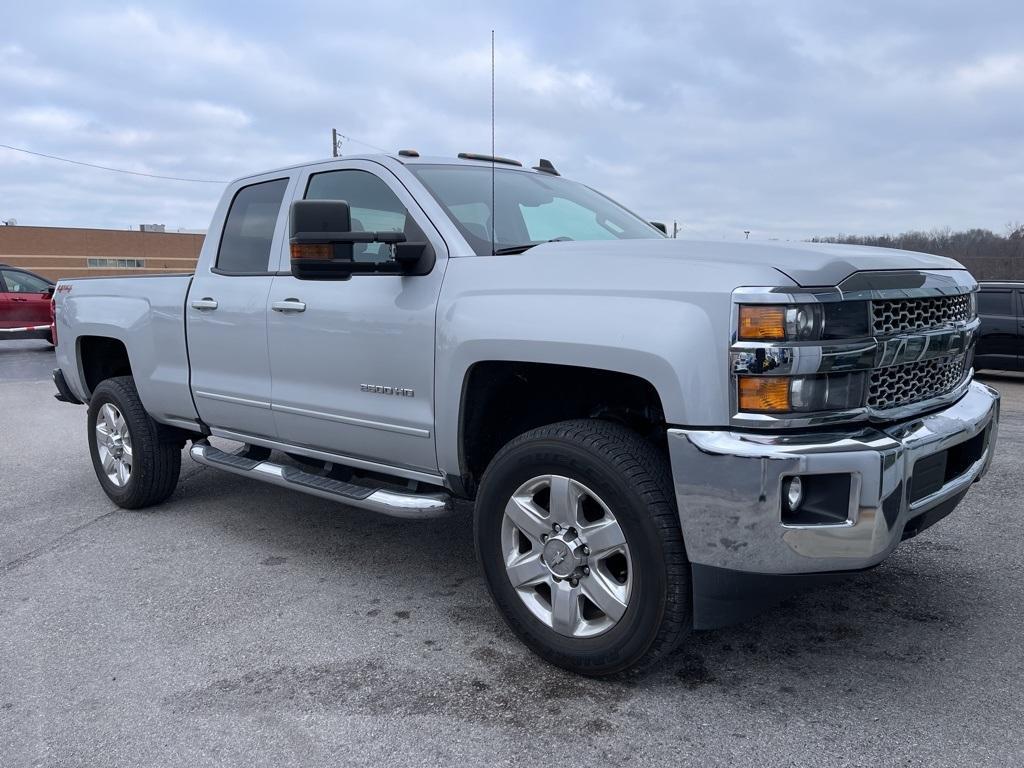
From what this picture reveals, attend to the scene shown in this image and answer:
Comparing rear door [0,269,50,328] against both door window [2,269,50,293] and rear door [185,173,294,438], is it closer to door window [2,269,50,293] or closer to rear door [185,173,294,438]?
door window [2,269,50,293]

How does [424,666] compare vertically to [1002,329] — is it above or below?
below

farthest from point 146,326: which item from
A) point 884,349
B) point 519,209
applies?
point 884,349

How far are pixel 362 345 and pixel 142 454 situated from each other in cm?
228

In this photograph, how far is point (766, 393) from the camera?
2562 mm

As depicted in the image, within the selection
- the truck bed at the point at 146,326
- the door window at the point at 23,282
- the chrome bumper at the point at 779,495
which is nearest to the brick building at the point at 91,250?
the door window at the point at 23,282

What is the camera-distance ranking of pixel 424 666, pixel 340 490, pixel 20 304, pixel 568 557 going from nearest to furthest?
pixel 568 557 < pixel 424 666 < pixel 340 490 < pixel 20 304

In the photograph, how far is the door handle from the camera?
13.2 feet

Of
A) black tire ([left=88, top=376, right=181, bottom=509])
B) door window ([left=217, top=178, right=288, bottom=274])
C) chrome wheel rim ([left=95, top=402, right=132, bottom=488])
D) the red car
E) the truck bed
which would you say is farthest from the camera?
the red car

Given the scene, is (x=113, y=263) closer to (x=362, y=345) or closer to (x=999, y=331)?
(x=999, y=331)

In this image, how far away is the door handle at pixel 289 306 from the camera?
13.2 feet

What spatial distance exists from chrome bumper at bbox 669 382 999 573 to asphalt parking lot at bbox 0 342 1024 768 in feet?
1.85

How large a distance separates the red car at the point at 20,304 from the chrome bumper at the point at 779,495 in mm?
16762

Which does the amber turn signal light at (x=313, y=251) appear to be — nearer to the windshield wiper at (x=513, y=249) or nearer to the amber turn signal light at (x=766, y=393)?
the windshield wiper at (x=513, y=249)

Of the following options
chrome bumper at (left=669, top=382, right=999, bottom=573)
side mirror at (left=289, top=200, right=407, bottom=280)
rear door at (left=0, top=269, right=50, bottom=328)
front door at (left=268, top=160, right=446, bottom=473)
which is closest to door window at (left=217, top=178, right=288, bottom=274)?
front door at (left=268, top=160, right=446, bottom=473)
